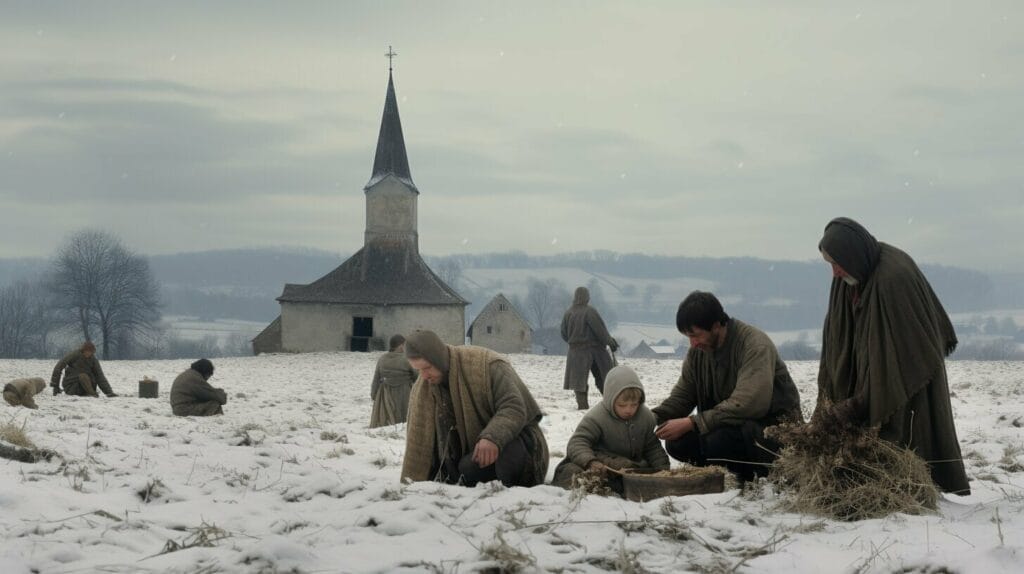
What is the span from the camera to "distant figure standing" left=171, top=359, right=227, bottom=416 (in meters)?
13.4

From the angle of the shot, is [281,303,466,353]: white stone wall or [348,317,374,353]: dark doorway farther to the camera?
[348,317,374,353]: dark doorway

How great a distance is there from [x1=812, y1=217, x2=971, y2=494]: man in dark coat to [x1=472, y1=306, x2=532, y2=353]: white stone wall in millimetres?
44876

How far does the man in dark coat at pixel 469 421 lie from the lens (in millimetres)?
6887

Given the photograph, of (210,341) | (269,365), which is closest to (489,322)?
(269,365)

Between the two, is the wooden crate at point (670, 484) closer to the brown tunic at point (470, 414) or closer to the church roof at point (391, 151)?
the brown tunic at point (470, 414)

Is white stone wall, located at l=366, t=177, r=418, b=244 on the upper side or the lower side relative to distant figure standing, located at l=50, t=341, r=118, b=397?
upper

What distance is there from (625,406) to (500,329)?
145 feet

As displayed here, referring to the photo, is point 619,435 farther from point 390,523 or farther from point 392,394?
point 392,394

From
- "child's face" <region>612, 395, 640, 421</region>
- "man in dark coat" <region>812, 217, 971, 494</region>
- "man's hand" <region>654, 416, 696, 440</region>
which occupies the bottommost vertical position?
"man's hand" <region>654, 416, 696, 440</region>

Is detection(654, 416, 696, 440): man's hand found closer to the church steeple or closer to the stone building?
the church steeple

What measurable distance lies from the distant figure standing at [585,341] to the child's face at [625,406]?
8341mm

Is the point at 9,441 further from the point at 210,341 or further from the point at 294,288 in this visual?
the point at 210,341

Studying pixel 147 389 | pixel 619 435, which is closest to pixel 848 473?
pixel 619 435

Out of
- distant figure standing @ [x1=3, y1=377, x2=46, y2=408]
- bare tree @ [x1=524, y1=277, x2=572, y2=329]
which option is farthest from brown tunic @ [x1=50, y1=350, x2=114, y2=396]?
bare tree @ [x1=524, y1=277, x2=572, y2=329]
